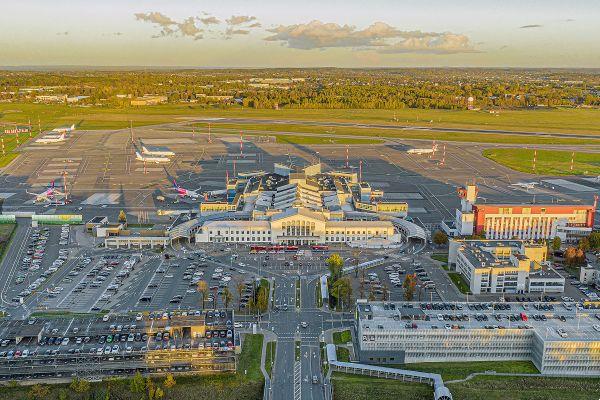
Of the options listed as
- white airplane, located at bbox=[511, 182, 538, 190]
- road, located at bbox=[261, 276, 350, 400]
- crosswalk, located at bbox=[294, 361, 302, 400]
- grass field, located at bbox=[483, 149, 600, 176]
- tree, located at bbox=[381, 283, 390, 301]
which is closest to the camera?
crosswalk, located at bbox=[294, 361, 302, 400]

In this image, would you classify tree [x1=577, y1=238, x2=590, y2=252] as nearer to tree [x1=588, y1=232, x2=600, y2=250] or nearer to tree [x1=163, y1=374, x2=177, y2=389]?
tree [x1=588, y1=232, x2=600, y2=250]

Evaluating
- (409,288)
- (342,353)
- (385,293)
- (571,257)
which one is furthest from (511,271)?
(342,353)

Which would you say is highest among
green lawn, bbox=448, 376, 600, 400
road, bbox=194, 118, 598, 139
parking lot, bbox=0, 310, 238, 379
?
road, bbox=194, 118, 598, 139

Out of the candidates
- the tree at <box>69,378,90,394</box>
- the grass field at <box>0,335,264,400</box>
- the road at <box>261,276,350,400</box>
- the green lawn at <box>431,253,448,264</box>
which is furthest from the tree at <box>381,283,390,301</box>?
the tree at <box>69,378,90,394</box>

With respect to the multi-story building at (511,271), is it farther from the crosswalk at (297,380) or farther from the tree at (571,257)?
the crosswalk at (297,380)

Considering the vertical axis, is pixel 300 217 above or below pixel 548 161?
above

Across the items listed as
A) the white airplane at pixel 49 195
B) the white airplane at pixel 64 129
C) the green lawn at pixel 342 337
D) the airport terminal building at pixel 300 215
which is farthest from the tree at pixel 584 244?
the white airplane at pixel 64 129

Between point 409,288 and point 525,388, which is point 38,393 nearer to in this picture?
point 409,288
